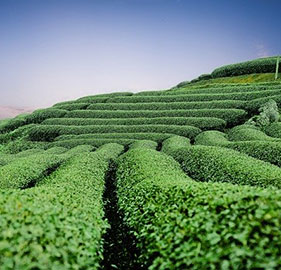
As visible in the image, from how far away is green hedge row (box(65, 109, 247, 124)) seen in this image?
41.4 metres

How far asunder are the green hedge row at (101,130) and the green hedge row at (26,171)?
1809 centimetres

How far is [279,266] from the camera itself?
5.55 metres

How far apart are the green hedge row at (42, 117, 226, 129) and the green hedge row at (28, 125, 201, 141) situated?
1.89 metres

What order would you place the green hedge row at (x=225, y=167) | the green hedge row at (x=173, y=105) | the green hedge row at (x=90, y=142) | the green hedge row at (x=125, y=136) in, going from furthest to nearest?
the green hedge row at (x=173, y=105) < the green hedge row at (x=125, y=136) < the green hedge row at (x=90, y=142) < the green hedge row at (x=225, y=167)

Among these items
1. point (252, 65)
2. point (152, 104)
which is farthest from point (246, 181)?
point (252, 65)

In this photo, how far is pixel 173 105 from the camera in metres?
48.9

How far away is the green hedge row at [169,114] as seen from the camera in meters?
41.4

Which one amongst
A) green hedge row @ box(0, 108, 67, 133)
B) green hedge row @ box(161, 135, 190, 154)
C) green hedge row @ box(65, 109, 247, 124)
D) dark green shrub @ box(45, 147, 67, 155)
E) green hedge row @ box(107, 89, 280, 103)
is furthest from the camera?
green hedge row @ box(0, 108, 67, 133)

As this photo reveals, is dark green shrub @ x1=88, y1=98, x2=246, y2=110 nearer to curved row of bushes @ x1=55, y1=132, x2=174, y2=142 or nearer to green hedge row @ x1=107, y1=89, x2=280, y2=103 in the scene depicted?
green hedge row @ x1=107, y1=89, x2=280, y2=103

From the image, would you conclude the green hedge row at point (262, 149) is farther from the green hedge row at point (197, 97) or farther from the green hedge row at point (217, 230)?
the green hedge row at point (197, 97)

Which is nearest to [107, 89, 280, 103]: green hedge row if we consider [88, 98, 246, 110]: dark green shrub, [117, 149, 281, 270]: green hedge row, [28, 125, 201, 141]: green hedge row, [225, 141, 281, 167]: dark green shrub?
[88, 98, 246, 110]: dark green shrub

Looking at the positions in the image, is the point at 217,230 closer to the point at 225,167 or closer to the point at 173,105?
the point at 225,167

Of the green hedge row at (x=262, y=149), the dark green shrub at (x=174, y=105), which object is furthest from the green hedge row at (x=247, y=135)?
the dark green shrub at (x=174, y=105)

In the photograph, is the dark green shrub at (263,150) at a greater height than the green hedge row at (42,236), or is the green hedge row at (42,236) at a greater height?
the green hedge row at (42,236)
